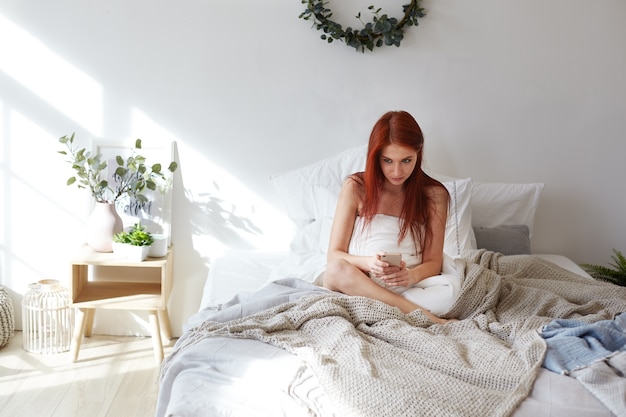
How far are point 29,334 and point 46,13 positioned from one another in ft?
4.74

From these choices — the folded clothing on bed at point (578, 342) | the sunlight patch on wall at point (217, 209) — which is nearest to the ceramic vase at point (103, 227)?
the sunlight patch on wall at point (217, 209)

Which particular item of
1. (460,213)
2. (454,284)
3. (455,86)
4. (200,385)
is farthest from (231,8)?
(200,385)

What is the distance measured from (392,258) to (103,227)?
1.43 meters

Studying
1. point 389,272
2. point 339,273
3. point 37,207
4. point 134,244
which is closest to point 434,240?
point 389,272

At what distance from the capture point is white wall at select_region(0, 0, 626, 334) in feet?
11.3

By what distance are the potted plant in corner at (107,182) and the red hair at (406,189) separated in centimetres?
106

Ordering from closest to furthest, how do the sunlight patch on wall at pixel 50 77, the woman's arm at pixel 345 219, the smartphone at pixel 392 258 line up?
1. the smartphone at pixel 392 258
2. the woman's arm at pixel 345 219
3. the sunlight patch on wall at pixel 50 77

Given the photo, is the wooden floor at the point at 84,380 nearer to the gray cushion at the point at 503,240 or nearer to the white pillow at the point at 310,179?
the white pillow at the point at 310,179

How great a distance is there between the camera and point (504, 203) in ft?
11.5

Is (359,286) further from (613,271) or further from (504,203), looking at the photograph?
(613,271)

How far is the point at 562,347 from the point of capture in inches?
81.8

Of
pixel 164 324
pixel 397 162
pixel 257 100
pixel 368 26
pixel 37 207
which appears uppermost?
pixel 368 26

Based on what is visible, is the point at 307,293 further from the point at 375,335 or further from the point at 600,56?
the point at 600,56

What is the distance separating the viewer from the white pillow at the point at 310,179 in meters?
3.41
